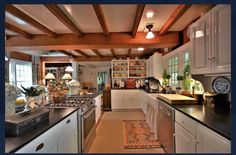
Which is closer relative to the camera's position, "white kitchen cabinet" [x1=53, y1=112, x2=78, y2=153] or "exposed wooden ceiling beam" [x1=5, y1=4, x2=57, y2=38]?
"white kitchen cabinet" [x1=53, y1=112, x2=78, y2=153]

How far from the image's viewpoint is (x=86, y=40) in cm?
429

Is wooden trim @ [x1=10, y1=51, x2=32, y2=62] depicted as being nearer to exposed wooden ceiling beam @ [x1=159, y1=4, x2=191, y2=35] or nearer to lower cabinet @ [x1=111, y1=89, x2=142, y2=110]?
lower cabinet @ [x1=111, y1=89, x2=142, y2=110]

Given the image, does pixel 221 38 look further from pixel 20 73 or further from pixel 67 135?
pixel 20 73

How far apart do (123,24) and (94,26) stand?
2.15 ft

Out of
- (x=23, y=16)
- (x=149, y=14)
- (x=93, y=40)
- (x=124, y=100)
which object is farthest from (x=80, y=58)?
(x=149, y=14)

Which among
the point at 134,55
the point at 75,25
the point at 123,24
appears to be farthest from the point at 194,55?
the point at 134,55

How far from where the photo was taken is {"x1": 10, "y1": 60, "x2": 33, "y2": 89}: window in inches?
248

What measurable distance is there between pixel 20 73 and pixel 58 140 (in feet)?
19.7

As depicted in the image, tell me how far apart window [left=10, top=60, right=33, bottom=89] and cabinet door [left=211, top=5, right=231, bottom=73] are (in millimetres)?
6248

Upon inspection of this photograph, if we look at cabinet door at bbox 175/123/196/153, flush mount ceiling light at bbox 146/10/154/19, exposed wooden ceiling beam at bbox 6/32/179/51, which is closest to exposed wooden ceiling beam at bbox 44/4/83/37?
exposed wooden ceiling beam at bbox 6/32/179/51

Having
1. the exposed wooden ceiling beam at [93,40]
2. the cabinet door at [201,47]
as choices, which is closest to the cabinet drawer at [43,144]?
the cabinet door at [201,47]

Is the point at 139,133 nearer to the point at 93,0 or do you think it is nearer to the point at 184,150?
the point at 184,150

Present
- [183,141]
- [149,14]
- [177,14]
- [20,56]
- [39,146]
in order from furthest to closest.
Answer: [20,56], [149,14], [177,14], [183,141], [39,146]

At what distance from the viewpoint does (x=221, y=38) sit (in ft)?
6.14
